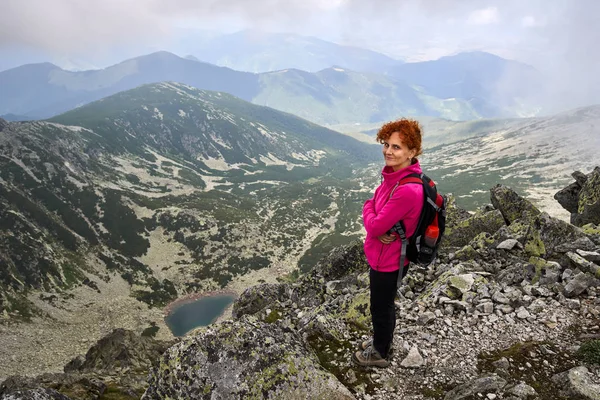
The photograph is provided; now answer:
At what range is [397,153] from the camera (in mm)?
6613

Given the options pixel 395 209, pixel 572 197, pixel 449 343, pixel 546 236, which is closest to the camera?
pixel 395 209

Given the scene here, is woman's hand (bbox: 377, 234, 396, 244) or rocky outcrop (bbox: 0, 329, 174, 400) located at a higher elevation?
woman's hand (bbox: 377, 234, 396, 244)

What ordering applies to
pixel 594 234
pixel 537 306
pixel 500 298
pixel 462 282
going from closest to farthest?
pixel 537 306
pixel 500 298
pixel 462 282
pixel 594 234

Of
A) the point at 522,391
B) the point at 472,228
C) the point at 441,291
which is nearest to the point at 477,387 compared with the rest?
the point at 522,391

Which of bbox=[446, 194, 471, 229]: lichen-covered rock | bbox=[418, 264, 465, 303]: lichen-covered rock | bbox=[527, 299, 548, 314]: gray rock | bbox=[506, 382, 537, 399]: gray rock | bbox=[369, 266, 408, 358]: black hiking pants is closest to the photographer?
bbox=[506, 382, 537, 399]: gray rock

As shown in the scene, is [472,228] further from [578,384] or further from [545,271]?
[578,384]

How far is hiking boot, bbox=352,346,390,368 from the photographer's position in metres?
8.00

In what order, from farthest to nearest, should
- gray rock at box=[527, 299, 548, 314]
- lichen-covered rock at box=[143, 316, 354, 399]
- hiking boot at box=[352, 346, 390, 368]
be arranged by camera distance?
gray rock at box=[527, 299, 548, 314], hiking boot at box=[352, 346, 390, 368], lichen-covered rock at box=[143, 316, 354, 399]

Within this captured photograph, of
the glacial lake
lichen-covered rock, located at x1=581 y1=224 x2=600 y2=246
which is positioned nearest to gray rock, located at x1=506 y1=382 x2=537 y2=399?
lichen-covered rock, located at x1=581 y1=224 x2=600 y2=246

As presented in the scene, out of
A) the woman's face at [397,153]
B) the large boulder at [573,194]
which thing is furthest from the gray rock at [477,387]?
the large boulder at [573,194]

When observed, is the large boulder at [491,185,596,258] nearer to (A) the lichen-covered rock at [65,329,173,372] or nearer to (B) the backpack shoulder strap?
(B) the backpack shoulder strap

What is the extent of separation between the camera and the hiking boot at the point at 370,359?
800cm

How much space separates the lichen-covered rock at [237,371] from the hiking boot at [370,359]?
1.02 meters

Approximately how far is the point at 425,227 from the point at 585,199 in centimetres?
2357
